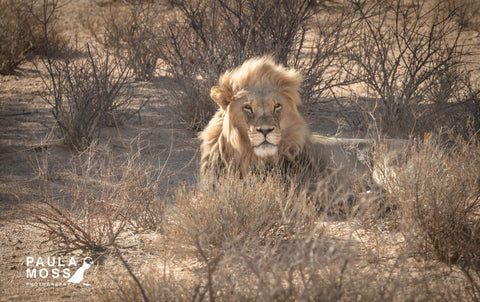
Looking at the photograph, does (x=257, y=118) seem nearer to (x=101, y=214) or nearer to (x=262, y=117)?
(x=262, y=117)

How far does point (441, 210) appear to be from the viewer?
11.2ft

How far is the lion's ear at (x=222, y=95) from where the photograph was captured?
14.4ft

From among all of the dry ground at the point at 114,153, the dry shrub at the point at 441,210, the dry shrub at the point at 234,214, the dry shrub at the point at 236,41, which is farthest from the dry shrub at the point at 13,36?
the dry shrub at the point at 441,210

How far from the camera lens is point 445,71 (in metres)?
7.22

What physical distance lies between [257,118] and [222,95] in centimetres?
42

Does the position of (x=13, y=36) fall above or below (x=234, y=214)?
above

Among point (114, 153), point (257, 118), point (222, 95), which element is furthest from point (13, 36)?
point (257, 118)

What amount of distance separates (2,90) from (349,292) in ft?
28.2

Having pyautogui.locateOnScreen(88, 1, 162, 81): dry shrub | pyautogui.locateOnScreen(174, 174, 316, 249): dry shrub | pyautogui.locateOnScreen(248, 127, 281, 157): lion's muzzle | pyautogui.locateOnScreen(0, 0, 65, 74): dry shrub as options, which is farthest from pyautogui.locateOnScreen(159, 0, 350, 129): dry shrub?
pyautogui.locateOnScreen(0, 0, 65, 74): dry shrub

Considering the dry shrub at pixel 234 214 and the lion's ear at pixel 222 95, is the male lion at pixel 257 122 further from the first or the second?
the dry shrub at pixel 234 214

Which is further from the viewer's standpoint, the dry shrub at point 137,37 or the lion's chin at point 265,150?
the dry shrub at point 137,37

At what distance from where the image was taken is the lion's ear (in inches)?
173

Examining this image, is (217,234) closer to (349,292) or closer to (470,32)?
(349,292)

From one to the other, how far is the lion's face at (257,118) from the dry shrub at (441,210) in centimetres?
114
